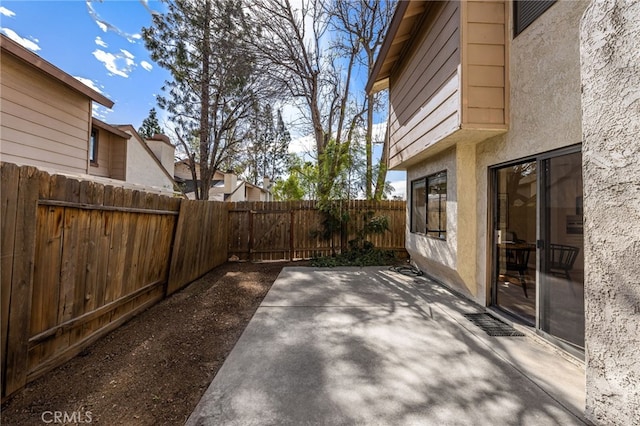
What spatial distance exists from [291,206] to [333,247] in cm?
172

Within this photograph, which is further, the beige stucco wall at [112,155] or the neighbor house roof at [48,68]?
the beige stucco wall at [112,155]

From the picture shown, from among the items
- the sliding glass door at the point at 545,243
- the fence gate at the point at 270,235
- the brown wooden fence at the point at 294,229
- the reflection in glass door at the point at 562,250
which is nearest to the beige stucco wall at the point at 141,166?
the brown wooden fence at the point at 294,229

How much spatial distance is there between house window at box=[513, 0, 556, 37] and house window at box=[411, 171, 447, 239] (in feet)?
6.97

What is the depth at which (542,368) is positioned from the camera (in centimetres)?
245

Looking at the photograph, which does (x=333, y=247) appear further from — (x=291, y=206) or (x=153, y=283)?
(x=153, y=283)

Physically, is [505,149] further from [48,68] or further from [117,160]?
[117,160]

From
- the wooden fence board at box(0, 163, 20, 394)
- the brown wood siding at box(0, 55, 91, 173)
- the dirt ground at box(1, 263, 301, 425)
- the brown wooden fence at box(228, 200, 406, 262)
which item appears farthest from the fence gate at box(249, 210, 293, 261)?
the wooden fence board at box(0, 163, 20, 394)

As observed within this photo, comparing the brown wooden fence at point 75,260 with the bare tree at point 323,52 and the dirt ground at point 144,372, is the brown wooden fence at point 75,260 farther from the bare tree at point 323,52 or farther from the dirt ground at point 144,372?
the bare tree at point 323,52

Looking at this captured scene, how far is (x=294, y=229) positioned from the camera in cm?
806

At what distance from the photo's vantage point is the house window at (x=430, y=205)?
4848mm

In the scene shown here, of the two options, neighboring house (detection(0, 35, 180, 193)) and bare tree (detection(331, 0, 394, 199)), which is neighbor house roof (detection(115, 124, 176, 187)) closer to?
neighboring house (detection(0, 35, 180, 193))

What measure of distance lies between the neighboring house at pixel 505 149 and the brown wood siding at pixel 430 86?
0.03 metres

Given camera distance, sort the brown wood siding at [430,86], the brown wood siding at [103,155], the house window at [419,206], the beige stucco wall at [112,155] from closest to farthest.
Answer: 1. the brown wood siding at [430,86]
2. the house window at [419,206]
3. the brown wood siding at [103,155]
4. the beige stucco wall at [112,155]

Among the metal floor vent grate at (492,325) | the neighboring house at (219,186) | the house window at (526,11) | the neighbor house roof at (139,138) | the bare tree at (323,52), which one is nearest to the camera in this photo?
the house window at (526,11)
